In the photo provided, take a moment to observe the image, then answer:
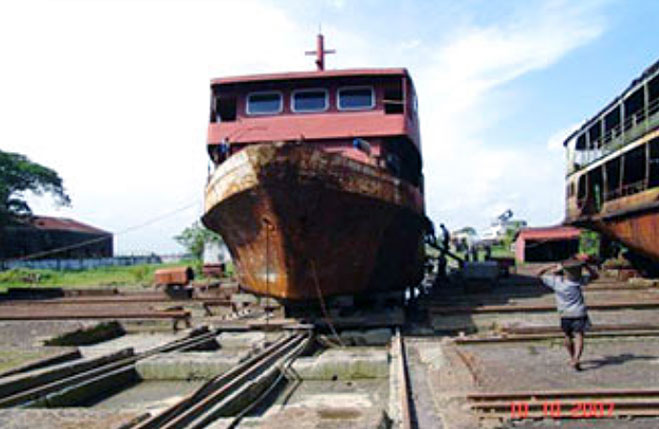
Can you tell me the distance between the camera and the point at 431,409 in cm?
503

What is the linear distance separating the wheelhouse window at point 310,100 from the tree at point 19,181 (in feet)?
122

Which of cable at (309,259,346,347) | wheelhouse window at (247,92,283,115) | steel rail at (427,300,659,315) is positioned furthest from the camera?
wheelhouse window at (247,92,283,115)

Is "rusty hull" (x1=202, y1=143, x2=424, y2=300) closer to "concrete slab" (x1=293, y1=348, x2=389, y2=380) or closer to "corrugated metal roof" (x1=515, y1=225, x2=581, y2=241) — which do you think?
"concrete slab" (x1=293, y1=348, x2=389, y2=380)

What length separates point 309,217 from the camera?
899 cm

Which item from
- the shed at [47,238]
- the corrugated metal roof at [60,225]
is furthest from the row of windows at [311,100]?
the corrugated metal roof at [60,225]

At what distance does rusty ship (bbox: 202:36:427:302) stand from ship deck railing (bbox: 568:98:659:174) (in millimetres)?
6465

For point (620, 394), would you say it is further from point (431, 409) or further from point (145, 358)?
point (145, 358)

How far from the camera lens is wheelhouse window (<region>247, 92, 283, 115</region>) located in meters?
11.7

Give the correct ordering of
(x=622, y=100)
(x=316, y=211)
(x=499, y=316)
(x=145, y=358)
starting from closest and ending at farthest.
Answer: (x=145, y=358) < (x=316, y=211) < (x=499, y=316) < (x=622, y=100)

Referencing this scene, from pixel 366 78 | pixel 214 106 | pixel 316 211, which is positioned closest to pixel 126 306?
pixel 214 106

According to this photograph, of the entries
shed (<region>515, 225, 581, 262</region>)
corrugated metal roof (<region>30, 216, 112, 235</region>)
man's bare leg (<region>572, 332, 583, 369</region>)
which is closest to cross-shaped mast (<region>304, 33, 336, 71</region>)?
man's bare leg (<region>572, 332, 583, 369</region>)

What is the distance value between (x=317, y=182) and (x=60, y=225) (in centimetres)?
5250

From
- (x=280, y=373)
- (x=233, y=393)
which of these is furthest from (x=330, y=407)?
(x=280, y=373)

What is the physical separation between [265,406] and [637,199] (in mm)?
12703
